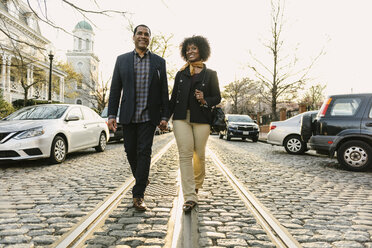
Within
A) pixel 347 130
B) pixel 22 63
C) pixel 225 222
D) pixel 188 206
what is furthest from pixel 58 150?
pixel 347 130

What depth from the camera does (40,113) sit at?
313 inches

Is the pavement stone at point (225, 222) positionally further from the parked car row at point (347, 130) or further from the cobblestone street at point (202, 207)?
the parked car row at point (347, 130)

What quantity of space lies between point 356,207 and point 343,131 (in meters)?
3.77

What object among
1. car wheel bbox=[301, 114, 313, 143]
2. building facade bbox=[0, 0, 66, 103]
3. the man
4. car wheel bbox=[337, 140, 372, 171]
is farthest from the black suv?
building facade bbox=[0, 0, 66, 103]

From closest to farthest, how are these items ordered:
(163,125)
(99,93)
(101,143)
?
(163,125) < (101,143) < (99,93)

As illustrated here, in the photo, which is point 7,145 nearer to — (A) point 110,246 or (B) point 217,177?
(B) point 217,177

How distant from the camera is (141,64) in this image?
3.66 metres

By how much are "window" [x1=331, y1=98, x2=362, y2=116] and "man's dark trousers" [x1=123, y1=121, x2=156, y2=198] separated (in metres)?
5.66

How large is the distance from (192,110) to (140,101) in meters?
0.64

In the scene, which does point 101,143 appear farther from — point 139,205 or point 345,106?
point 345,106

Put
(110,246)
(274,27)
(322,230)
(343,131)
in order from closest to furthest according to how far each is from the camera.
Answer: (110,246) → (322,230) → (343,131) → (274,27)

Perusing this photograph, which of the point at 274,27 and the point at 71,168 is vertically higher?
the point at 274,27

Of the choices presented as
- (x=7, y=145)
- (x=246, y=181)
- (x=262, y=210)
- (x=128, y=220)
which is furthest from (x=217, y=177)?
(x=7, y=145)

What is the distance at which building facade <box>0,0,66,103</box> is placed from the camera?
20.9 ft
